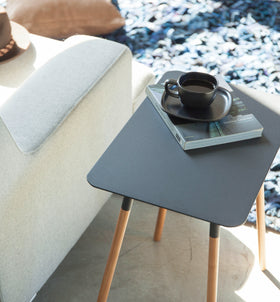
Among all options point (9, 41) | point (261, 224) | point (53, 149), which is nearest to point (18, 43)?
point (9, 41)

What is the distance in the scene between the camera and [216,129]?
107 cm

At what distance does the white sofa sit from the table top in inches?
6.2

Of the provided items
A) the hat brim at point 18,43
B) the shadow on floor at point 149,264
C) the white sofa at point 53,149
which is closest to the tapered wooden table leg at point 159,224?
the shadow on floor at point 149,264

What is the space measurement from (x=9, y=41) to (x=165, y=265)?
89 cm

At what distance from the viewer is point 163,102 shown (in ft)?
3.73

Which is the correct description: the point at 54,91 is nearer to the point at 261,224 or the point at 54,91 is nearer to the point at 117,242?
the point at 117,242

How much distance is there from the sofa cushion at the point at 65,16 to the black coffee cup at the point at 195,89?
3.62ft

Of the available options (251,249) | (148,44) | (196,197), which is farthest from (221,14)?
(196,197)

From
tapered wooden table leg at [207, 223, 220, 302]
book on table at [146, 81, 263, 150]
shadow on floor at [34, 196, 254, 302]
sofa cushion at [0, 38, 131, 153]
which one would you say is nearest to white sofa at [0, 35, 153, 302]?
sofa cushion at [0, 38, 131, 153]

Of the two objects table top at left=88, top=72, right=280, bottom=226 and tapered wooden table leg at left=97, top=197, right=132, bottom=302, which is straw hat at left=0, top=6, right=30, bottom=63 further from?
tapered wooden table leg at left=97, top=197, right=132, bottom=302

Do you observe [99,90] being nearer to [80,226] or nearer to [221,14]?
[80,226]

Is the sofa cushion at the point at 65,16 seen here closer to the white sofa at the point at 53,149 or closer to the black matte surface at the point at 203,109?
the white sofa at the point at 53,149

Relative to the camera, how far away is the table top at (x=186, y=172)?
0.94 metres

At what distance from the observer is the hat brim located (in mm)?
1594
